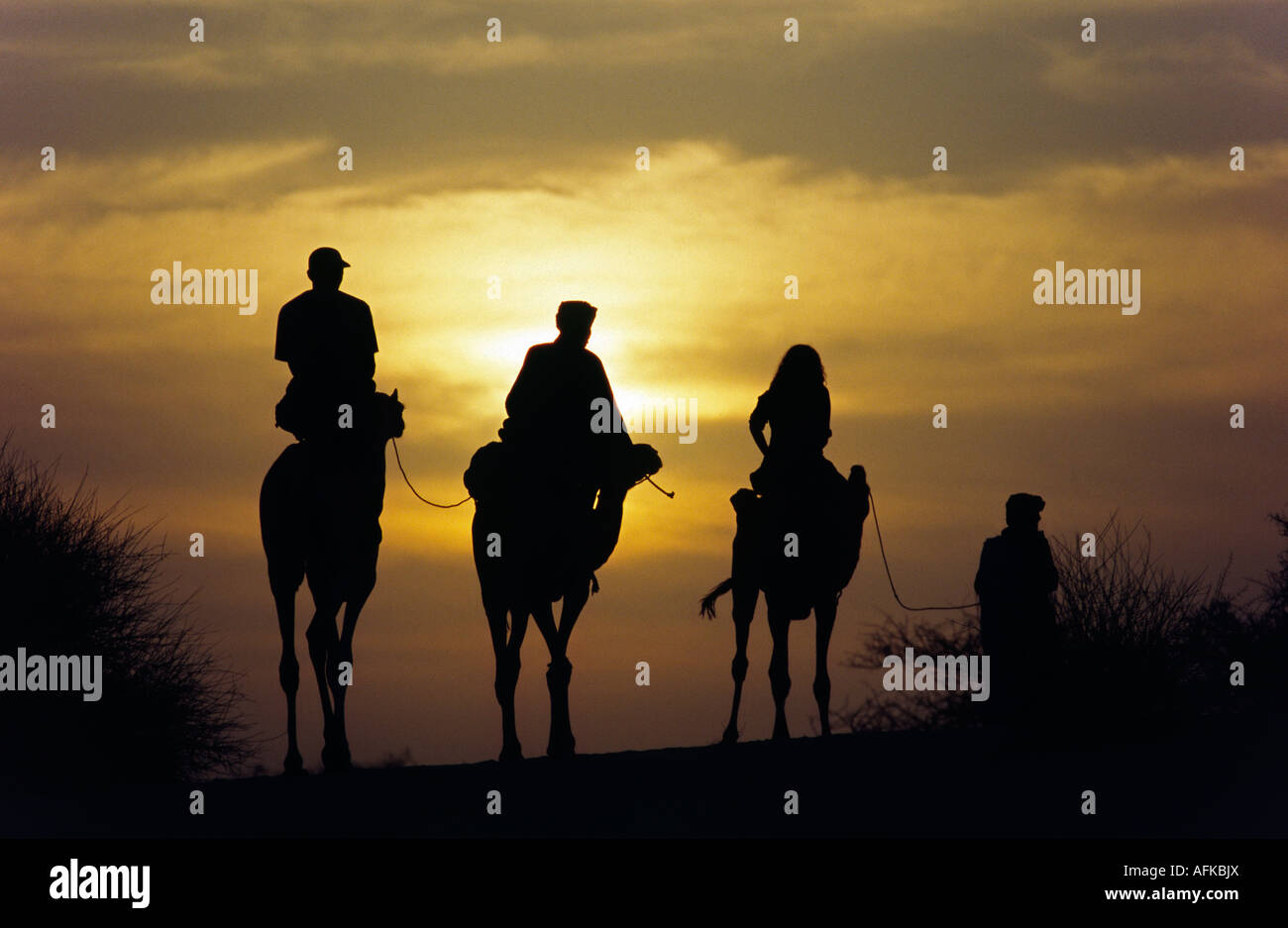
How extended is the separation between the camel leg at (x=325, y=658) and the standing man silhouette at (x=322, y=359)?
131cm

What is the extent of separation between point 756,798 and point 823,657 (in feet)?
13.2

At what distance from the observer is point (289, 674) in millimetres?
14531

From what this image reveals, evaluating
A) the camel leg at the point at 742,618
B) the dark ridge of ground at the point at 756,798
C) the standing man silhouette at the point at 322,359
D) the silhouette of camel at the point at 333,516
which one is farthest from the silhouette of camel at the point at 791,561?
the standing man silhouette at the point at 322,359

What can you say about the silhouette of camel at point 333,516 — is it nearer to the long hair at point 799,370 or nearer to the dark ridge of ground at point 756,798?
the dark ridge of ground at point 756,798

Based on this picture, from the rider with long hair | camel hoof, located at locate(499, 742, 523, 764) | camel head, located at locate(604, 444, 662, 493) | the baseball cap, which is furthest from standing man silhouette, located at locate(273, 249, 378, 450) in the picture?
the rider with long hair

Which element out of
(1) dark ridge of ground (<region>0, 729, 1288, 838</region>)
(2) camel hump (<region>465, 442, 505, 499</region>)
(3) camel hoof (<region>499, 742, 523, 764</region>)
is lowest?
(1) dark ridge of ground (<region>0, 729, 1288, 838</region>)

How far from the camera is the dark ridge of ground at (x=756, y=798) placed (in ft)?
41.1

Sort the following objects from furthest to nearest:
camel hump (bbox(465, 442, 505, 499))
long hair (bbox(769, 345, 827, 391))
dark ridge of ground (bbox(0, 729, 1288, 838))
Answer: long hair (bbox(769, 345, 827, 391)) → camel hump (bbox(465, 442, 505, 499)) → dark ridge of ground (bbox(0, 729, 1288, 838))

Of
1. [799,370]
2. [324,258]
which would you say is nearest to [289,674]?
[324,258]

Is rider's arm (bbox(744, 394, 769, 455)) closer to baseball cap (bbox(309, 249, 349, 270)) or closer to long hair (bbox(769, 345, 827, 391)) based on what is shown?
long hair (bbox(769, 345, 827, 391))

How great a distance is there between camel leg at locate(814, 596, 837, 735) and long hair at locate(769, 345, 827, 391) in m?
1.93

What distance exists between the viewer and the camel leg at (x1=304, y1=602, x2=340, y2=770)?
14352 mm

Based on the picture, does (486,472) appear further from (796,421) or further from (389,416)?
(796,421)
